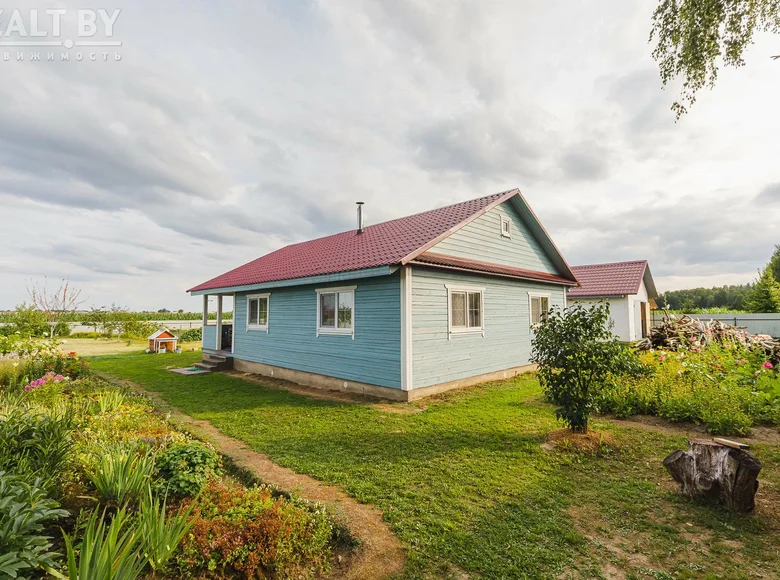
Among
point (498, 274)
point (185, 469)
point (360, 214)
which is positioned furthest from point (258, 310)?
point (185, 469)

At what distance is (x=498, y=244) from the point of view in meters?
11.8

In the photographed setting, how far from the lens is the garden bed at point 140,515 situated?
2.29 meters

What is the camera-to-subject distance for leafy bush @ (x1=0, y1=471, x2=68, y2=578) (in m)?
2.04

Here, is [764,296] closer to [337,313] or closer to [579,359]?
[579,359]

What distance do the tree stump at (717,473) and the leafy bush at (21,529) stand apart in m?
5.56

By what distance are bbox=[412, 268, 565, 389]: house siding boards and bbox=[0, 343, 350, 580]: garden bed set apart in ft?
16.7

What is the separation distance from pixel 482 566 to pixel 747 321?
24.9 m

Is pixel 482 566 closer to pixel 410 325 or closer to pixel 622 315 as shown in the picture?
pixel 410 325

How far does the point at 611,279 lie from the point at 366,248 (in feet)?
57.7

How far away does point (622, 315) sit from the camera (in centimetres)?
1980

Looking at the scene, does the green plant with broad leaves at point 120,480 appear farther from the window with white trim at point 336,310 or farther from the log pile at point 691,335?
the log pile at point 691,335

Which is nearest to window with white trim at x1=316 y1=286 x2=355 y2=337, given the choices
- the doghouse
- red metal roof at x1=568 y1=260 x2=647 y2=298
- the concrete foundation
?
the concrete foundation

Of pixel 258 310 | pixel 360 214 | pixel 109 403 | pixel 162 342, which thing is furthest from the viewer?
pixel 162 342

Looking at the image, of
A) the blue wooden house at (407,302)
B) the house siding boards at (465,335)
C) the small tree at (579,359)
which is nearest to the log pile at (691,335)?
the blue wooden house at (407,302)
